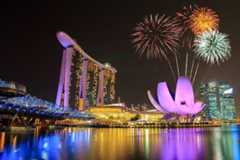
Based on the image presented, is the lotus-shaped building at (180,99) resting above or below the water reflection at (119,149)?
above

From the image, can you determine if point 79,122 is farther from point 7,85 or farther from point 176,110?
point 7,85

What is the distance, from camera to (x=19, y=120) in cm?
6088

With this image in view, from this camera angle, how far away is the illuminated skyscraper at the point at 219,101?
167250 millimetres

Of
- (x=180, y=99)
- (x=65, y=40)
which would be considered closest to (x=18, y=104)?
(x=65, y=40)

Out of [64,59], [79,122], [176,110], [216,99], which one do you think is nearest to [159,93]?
[176,110]

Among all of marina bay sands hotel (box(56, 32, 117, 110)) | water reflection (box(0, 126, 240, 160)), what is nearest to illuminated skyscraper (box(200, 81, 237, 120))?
marina bay sands hotel (box(56, 32, 117, 110))

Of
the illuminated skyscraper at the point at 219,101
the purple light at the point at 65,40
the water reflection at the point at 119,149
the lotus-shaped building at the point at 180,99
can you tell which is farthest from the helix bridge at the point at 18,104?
the illuminated skyscraper at the point at 219,101

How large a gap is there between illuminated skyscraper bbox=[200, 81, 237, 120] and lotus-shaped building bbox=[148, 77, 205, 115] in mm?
82481

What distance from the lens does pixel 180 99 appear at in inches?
3196

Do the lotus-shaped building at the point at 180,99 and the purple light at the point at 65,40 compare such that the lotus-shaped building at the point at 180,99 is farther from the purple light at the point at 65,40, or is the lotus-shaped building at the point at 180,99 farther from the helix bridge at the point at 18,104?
the purple light at the point at 65,40

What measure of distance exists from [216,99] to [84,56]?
92.7 m

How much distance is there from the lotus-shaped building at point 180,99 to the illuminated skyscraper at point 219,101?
82481mm

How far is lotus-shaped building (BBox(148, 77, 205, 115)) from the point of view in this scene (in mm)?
78375

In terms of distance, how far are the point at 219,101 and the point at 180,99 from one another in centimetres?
9653
